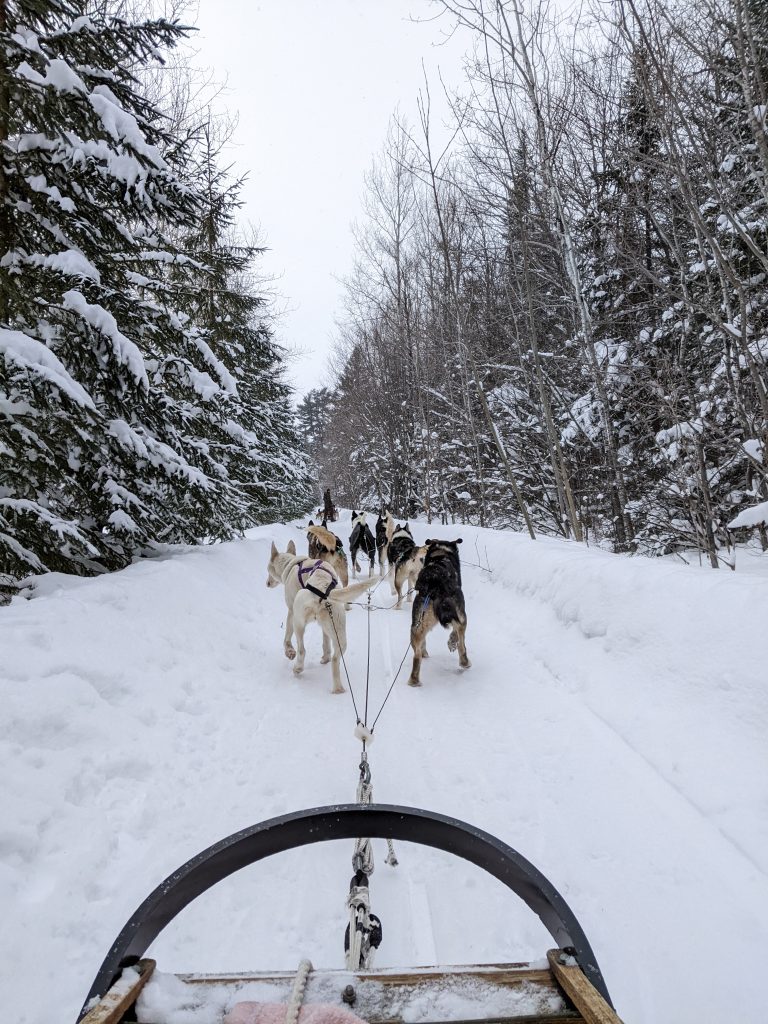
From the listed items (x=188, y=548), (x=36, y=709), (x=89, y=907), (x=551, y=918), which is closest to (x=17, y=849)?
(x=89, y=907)

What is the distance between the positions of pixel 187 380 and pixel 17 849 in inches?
218

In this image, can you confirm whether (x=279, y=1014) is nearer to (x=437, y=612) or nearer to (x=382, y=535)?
(x=437, y=612)

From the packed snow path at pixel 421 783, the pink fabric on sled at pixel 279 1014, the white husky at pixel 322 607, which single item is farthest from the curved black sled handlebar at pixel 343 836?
the white husky at pixel 322 607

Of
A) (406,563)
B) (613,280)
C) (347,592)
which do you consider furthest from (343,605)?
(613,280)

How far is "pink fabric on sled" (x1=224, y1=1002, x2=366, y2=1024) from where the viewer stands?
946 mm

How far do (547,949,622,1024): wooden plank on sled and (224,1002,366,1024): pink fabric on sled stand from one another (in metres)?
0.42

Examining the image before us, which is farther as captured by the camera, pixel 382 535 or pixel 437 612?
pixel 382 535

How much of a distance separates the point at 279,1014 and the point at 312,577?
13.5ft

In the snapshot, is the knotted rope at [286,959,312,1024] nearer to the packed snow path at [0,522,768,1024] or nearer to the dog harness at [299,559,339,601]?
the packed snow path at [0,522,768,1024]

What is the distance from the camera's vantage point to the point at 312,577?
506cm

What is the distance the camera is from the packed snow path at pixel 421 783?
2.08 metres

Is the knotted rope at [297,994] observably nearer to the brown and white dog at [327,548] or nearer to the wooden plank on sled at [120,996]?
the wooden plank on sled at [120,996]

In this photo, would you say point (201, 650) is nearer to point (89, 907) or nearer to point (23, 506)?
point (23, 506)

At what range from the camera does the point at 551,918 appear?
123 centimetres
